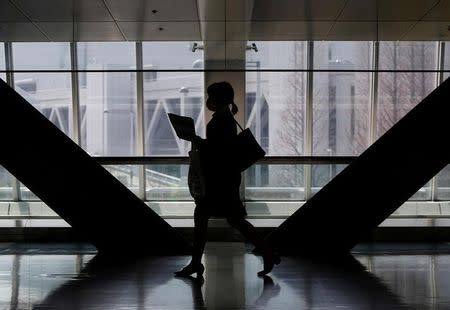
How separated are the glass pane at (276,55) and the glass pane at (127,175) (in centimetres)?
358

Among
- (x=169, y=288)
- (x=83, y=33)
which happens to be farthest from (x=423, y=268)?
(x=83, y=33)

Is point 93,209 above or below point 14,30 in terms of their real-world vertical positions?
below

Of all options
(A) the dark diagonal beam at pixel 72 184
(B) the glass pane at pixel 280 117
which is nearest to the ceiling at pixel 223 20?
(A) the dark diagonal beam at pixel 72 184

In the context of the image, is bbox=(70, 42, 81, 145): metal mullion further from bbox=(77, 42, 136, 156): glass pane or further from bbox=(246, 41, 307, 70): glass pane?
bbox=(246, 41, 307, 70): glass pane

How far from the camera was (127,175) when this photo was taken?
8664 millimetres

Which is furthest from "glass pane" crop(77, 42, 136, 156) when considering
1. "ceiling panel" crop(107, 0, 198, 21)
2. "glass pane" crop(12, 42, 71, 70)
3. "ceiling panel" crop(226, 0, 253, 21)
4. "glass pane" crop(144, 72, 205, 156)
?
"ceiling panel" crop(226, 0, 253, 21)

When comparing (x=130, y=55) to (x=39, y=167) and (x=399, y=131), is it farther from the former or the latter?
(x=399, y=131)

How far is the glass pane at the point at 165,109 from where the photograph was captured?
8.52m

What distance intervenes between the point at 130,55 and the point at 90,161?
386cm

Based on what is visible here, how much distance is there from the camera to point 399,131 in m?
4.27

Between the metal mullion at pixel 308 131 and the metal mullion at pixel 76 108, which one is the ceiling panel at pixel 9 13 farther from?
the metal mullion at pixel 308 131

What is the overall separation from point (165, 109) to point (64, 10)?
4098 millimetres

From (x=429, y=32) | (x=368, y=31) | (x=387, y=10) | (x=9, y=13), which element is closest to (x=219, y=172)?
(x=387, y=10)

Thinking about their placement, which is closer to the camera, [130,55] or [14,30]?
[14,30]
